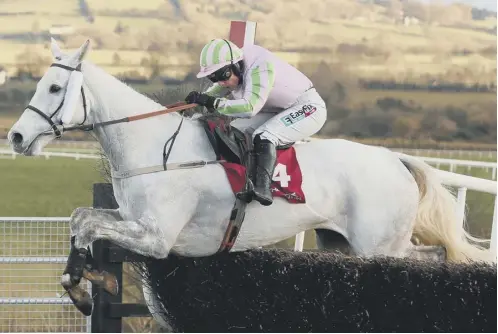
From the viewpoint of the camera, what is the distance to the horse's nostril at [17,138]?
14.9 feet

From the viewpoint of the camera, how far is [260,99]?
4.78 metres

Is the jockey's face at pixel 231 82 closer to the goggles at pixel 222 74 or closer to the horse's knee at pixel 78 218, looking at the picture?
the goggles at pixel 222 74

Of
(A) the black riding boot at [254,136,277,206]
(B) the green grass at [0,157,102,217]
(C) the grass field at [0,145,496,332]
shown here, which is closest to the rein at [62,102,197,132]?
(A) the black riding boot at [254,136,277,206]

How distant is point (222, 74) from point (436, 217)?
5.24 ft

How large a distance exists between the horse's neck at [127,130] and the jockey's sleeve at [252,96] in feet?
0.91

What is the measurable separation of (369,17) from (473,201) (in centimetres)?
565

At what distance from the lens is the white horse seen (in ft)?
15.2

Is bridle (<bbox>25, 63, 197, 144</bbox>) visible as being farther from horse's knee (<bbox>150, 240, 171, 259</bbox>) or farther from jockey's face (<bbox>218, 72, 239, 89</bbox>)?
horse's knee (<bbox>150, 240, 171, 259</bbox>)

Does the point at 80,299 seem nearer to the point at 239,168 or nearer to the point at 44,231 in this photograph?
the point at 239,168

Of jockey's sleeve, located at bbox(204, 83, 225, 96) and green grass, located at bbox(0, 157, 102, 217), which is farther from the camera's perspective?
green grass, located at bbox(0, 157, 102, 217)

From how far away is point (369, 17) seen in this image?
17156 millimetres

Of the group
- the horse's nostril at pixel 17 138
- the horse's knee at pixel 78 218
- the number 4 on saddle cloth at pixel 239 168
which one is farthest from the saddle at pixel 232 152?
the horse's nostril at pixel 17 138

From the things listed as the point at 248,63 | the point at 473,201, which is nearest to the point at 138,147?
the point at 248,63

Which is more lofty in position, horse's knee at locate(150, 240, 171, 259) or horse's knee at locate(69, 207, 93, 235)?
horse's knee at locate(69, 207, 93, 235)
